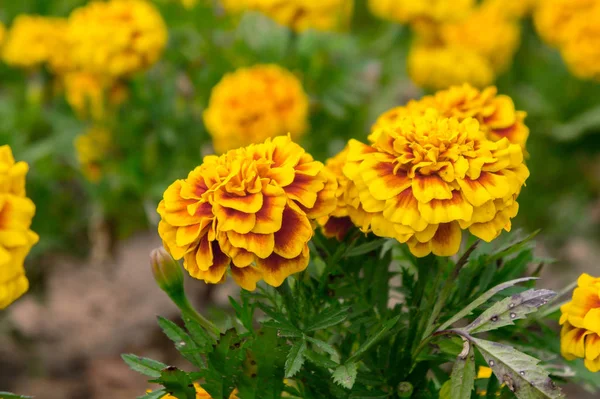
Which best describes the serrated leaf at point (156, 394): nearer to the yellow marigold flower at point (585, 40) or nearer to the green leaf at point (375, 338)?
the green leaf at point (375, 338)

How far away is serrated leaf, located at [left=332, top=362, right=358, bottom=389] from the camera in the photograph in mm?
880

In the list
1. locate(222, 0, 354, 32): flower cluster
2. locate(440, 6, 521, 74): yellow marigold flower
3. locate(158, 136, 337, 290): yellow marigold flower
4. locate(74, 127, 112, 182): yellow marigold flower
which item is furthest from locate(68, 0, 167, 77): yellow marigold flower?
locate(158, 136, 337, 290): yellow marigold flower

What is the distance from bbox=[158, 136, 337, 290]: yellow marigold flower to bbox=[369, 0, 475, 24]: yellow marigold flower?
1.53 metres

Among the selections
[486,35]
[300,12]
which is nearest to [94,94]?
[300,12]

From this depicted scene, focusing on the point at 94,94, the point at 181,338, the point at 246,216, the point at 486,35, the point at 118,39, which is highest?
the point at 246,216

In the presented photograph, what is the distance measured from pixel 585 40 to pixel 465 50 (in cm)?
36

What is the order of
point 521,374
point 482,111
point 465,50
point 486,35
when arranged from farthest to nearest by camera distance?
1. point 486,35
2. point 465,50
3. point 482,111
4. point 521,374

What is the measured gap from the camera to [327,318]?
947 mm

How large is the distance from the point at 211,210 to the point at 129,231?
1.64 m

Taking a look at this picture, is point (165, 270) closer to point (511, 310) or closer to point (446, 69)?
point (511, 310)

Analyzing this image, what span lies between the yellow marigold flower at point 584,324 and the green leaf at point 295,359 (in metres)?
0.32

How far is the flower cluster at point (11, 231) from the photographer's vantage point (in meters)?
0.90

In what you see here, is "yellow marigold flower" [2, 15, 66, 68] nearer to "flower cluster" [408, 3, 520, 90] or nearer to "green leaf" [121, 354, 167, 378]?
"flower cluster" [408, 3, 520, 90]

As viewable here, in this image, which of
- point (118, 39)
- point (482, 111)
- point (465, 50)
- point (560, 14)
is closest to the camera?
point (482, 111)
